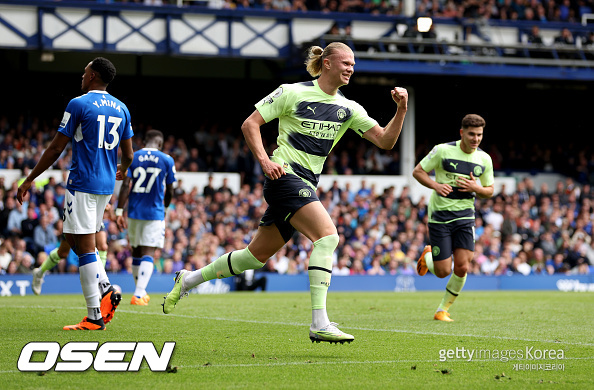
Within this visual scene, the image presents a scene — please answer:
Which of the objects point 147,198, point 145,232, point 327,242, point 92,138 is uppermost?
point 92,138

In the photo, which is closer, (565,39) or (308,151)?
(308,151)

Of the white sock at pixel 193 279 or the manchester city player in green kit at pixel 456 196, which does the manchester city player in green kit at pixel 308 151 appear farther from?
the manchester city player in green kit at pixel 456 196

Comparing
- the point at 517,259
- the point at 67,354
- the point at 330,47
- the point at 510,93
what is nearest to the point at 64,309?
the point at 67,354

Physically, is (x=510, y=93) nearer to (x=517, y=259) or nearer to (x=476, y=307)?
(x=517, y=259)

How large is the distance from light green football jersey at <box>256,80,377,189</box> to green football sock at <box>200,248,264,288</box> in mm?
915

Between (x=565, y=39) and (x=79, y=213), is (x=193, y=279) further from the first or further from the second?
(x=565, y=39)

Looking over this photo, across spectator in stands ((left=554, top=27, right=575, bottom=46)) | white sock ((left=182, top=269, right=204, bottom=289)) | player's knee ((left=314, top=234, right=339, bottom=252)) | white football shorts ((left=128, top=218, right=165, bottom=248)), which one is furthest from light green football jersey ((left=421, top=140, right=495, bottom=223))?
spectator in stands ((left=554, top=27, right=575, bottom=46))

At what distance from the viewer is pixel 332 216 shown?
23.2m

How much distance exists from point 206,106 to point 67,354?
2382 centimetres

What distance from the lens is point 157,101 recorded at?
2925 cm

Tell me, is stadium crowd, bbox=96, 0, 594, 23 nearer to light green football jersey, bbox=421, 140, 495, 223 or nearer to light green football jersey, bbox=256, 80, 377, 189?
light green football jersey, bbox=421, 140, 495, 223

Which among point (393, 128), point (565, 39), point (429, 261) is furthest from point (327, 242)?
point (565, 39)

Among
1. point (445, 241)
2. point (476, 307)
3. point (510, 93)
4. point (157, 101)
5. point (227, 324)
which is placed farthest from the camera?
point (510, 93)

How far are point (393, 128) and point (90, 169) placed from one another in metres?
2.96
